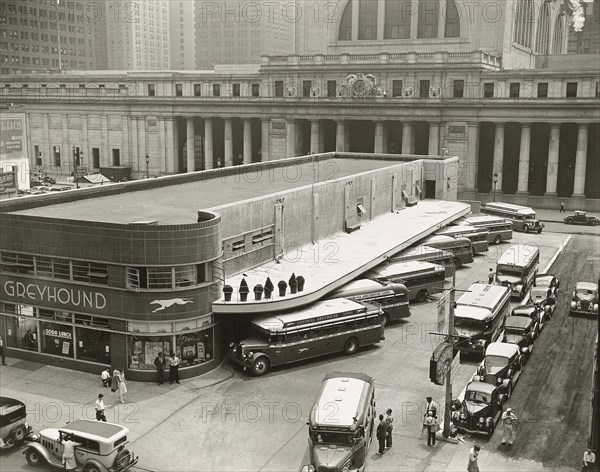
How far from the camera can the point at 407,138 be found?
92188 millimetres

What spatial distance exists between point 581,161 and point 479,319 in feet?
172

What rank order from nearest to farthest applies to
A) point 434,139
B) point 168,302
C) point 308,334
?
point 168,302
point 308,334
point 434,139

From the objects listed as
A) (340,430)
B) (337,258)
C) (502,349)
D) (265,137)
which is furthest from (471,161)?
(340,430)

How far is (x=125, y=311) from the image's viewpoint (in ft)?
112

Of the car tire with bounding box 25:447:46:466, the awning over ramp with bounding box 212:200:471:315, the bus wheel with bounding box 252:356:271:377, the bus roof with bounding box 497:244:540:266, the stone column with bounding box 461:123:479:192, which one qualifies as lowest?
the car tire with bounding box 25:447:46:466

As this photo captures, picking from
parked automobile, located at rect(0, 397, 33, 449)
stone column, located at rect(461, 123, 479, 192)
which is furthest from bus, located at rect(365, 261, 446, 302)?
stone column, located at rect(461, 123, 479, 192)

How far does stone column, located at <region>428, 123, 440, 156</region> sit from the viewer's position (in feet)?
298

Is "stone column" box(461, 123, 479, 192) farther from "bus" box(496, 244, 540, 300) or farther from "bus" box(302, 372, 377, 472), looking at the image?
"bus" box(302, 372, 377, 472)

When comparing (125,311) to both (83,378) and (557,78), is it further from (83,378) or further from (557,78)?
(557,78)

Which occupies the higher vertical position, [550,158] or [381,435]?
[550,158]

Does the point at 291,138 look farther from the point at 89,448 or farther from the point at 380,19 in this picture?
the point at 89,448

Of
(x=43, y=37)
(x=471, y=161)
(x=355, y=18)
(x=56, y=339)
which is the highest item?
(x=43, y=37)

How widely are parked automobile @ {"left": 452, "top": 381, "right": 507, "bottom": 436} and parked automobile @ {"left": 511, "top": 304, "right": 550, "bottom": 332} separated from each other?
11449mm

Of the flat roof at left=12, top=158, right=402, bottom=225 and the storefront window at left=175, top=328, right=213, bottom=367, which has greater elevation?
the flat roof at left=12, top=158, right=402, bottom=225
